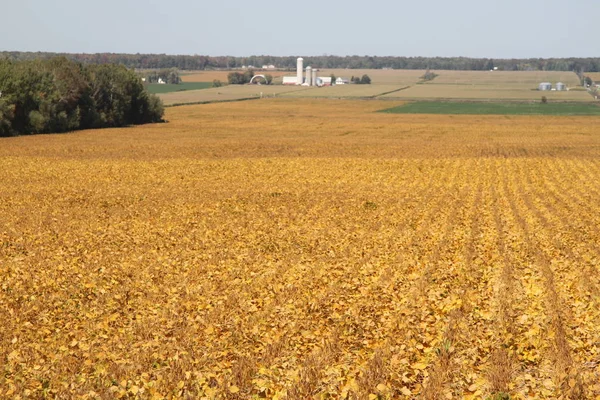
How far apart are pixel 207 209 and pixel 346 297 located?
1512cm

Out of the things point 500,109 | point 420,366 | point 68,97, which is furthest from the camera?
point 500,109

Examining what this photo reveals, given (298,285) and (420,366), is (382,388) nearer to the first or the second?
(420,366)

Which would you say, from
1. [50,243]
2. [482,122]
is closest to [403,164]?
[50,243]

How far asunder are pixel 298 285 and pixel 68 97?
242 feet

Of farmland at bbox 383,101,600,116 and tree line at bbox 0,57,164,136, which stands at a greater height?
tree line at bbox 0,57,164,136

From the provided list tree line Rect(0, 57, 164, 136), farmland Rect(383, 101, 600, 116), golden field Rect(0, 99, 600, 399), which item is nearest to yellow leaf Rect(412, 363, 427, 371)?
golden field Rect(0, 99, 600, 399)

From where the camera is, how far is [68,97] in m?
86.9

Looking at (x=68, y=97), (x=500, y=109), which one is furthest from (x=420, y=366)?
(x=500, y=109)

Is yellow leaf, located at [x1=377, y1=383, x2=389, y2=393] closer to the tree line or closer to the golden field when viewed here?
the golden field

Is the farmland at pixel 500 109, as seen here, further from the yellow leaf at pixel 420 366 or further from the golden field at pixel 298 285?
the yellow leaf at pixel 420 366

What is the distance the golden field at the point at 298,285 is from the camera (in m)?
12.9

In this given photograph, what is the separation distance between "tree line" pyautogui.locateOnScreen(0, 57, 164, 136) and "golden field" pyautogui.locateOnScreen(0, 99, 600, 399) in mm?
36807

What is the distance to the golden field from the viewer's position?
12891mm

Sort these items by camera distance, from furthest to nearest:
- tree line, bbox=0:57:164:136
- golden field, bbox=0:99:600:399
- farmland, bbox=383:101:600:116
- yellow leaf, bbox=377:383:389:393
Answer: farmland, bbox=383:101:600:116, tree line, bbox=0:57:164:136, golden field, bbox=0:99:600:399, yellow leaf, bbox=377:383:389:393
